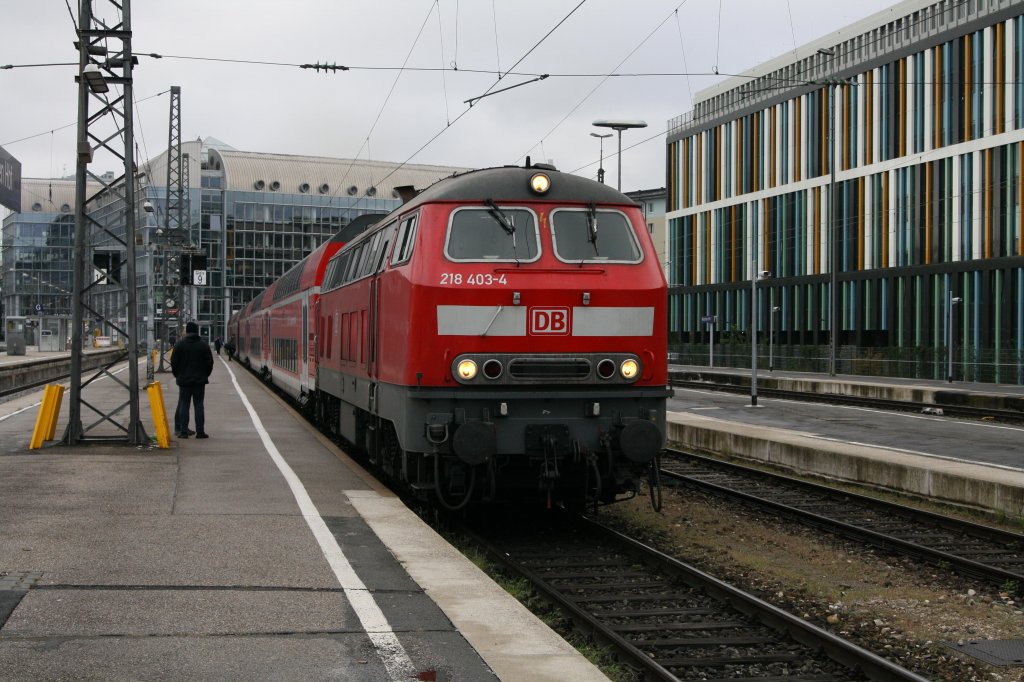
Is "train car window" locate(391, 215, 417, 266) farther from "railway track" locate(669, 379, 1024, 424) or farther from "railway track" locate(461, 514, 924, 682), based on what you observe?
"railway track" locate(669, 379, 1024, 424)

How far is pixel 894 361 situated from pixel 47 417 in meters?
35.5

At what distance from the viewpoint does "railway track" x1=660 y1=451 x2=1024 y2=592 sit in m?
9.92

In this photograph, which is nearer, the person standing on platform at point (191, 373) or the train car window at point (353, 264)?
the train car window at point (353, 264)

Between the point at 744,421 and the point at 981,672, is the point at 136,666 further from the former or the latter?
the point at 744,421

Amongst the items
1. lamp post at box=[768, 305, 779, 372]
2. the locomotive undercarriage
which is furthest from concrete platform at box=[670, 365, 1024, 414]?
the locomotive undercarriage

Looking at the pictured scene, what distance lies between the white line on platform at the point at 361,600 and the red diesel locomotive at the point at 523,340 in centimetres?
111

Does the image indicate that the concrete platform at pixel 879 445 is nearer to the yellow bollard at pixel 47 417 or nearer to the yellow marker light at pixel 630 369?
the yellow marker light at pixel 630 369

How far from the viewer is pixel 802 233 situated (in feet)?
204

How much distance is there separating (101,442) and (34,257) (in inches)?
4175

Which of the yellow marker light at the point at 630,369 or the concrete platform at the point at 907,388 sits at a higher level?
the yellow marker light at the point at 630,369

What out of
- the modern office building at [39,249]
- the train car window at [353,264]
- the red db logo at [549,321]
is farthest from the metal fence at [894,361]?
the modern office building at [39,249]

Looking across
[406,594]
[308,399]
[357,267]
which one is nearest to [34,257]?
[308,399]

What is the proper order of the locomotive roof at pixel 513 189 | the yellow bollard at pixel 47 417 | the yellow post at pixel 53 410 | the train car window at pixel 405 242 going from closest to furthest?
the locomotive roof at pixel 513 189 → the train car window at pixel 405 242 → the yellow bollard at pixel 47 417 → the yellow post at pixel 53 410

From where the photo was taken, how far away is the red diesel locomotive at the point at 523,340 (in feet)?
32.6
